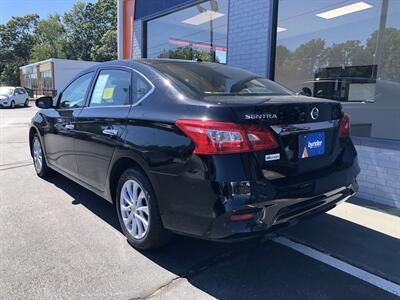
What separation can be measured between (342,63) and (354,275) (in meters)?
4.79

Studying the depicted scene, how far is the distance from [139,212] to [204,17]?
6492 mm

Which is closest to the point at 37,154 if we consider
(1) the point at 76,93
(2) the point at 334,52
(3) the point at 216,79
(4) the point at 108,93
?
(1) the point at 76,93

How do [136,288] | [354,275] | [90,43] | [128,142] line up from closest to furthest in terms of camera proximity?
[136,288] < [354,275] < [128,142] < [90,43]

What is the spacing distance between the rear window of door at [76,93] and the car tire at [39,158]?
0.97 metres

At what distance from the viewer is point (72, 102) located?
460 centimetres

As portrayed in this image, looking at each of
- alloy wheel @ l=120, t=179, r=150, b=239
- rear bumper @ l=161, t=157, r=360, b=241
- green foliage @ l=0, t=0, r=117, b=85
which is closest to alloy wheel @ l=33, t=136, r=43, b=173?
alloy wheel @ l=120, t=179, r=150, b=239

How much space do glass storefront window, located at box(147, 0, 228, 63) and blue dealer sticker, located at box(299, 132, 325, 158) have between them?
517 centimetres

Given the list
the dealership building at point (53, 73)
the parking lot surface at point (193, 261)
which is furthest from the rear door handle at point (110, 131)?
the dealership building at point (53, 73)

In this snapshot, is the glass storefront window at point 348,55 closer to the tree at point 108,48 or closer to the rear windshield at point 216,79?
the rear windshield at point 216,79

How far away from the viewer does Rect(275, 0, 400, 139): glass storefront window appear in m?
5.66

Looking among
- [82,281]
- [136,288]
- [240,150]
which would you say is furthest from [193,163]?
[82,281]

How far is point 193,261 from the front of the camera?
10.4 ft

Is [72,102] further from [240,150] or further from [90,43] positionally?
[90,43]

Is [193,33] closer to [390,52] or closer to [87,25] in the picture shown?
[390,52]
